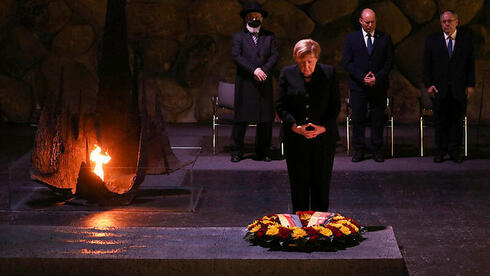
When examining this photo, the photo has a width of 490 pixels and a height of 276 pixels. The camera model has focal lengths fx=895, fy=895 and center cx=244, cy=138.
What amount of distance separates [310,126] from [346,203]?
161 centimetres

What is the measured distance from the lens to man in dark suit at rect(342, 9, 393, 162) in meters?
8.71

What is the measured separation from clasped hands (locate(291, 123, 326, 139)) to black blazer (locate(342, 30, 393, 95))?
11.1ft

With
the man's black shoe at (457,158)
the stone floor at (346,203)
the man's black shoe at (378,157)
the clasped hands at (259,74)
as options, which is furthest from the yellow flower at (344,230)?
the man's black shoe at (457,158)

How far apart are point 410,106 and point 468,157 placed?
2.50m

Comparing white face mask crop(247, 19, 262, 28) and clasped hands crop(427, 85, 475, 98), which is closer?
clasped hands crop(427, 85, 475, 98)

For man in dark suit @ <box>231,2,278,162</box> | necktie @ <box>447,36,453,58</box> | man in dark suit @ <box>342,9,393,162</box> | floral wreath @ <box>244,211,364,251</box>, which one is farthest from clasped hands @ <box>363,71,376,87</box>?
floral wreath @ <box>244,211,364,251</box>

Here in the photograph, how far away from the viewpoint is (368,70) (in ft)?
28.7

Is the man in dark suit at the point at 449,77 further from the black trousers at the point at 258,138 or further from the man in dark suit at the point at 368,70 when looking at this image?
the black trousers at the point at 258,138

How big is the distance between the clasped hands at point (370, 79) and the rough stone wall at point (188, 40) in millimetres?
2758

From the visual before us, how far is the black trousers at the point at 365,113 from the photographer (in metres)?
8.76

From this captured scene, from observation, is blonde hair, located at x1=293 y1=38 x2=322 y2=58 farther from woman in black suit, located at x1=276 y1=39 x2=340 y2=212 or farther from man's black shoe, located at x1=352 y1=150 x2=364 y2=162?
man's black shoe, located at x1=352 y1=150 x2=364 y2=162

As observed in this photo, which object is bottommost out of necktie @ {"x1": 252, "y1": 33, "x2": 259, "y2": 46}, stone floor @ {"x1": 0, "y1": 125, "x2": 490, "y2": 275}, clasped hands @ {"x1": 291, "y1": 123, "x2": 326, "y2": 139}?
stone floor @ {"x1": 0, "y1": 125, "x2": 490, "y2": 275}

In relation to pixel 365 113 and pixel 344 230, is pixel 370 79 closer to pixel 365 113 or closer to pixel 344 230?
pixel 365 113

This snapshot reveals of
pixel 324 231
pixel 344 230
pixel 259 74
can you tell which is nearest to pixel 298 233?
pixel 324 231
